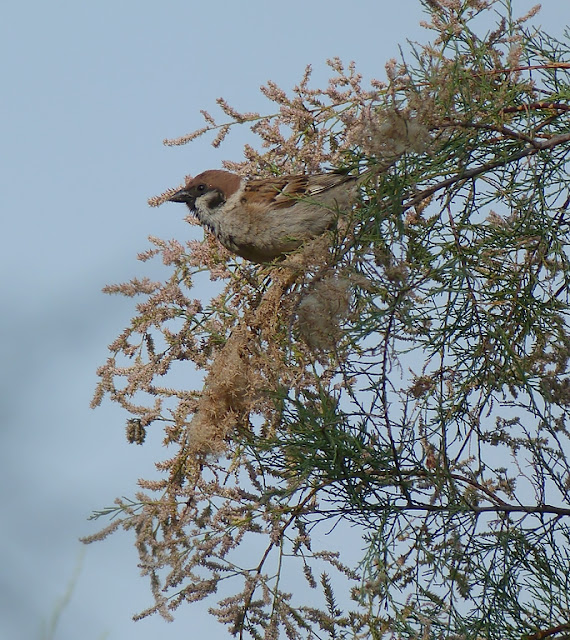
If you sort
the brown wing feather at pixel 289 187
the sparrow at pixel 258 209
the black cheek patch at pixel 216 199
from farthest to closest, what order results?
1. the black cheek patch at pixel 216 199
2. the sparrow at pixel 258 209
3. the brown wing feather at pixel 289 187

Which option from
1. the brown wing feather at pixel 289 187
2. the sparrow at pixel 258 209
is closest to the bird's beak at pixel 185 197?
the sparrow at pixel 258 209

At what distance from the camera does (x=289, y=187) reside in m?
2.85

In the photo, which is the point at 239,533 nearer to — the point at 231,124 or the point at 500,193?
the point at 500,193

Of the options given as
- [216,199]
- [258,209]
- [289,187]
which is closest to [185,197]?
[216,199]

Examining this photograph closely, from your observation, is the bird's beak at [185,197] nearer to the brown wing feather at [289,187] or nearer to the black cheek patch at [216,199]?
the black cheek patch at [216,199]

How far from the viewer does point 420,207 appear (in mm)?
2389

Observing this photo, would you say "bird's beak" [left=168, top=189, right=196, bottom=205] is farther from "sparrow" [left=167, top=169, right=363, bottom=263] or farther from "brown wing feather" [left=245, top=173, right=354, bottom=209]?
"brown wing feather" [left=245, top=173, right=354, bottom=209]

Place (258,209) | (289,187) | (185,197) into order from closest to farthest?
(289,187)
(258,209)
(185,197)

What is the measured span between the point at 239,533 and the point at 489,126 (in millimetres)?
1140

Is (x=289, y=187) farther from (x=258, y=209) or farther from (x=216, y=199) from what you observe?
(x=216, y=199)

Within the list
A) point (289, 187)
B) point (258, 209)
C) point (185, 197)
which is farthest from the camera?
point (185, 197)

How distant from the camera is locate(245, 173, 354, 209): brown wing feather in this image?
263 cm

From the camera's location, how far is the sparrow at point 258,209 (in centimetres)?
279

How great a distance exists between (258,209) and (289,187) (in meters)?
0.33
